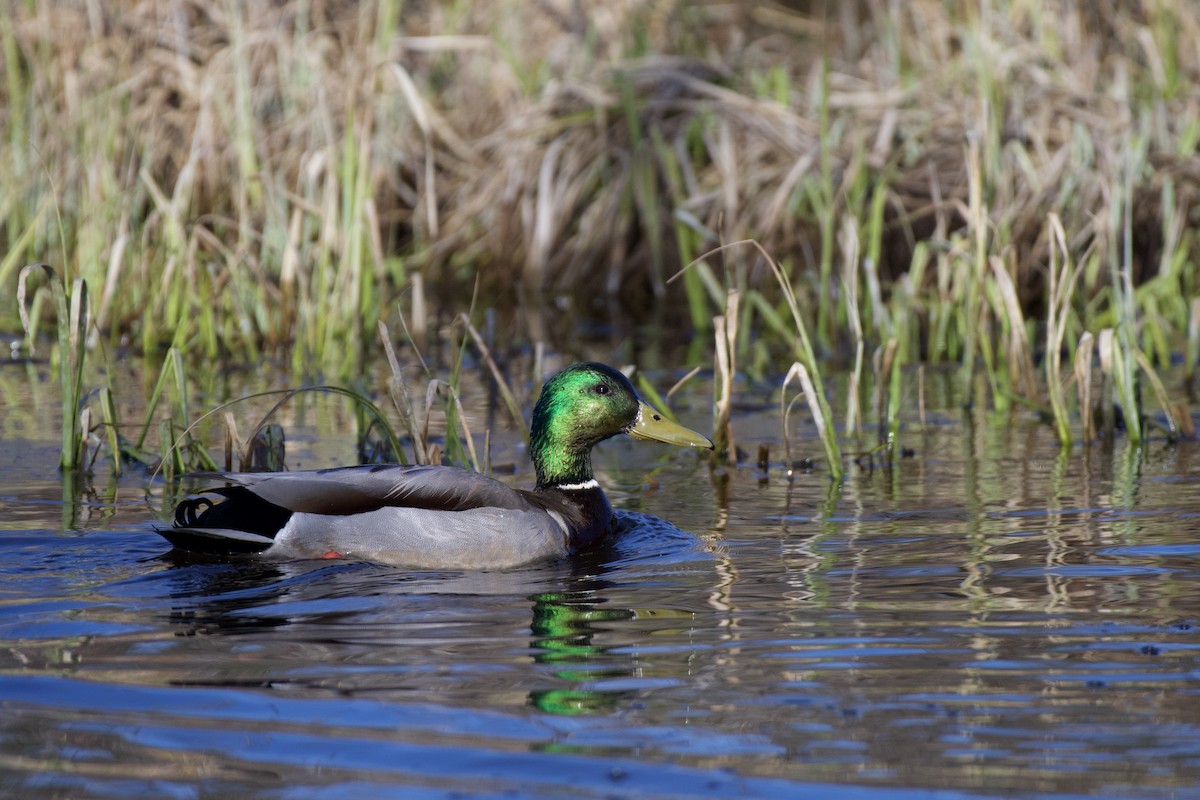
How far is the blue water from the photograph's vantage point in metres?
3.19

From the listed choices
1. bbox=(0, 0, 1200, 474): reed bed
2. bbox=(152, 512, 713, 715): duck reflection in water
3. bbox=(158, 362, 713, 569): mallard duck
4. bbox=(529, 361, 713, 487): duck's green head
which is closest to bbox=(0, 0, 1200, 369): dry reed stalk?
bbox=(0, 0, 1200, 474): reed bed

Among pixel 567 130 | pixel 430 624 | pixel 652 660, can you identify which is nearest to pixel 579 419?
pixel 430 624

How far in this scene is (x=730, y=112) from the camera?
440 inches

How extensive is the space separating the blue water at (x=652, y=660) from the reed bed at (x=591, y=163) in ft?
8.45

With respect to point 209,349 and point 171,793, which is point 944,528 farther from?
point 209,349

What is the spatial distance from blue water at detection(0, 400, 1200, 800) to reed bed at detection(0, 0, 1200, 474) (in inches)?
101

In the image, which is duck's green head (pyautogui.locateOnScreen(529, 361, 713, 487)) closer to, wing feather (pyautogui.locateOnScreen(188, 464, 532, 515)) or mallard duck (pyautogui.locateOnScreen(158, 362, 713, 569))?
mallard duck (pyautogui.locateOnScreen(158, 362, 713, 569))

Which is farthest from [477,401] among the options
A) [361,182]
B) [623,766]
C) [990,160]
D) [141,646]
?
[623,766]

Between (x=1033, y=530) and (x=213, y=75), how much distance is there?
6.44 meters

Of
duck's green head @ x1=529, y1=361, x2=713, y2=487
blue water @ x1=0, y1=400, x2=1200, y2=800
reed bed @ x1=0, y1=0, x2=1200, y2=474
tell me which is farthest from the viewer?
reed bed @ x1=0, y1=0, x2=1200, y2=474

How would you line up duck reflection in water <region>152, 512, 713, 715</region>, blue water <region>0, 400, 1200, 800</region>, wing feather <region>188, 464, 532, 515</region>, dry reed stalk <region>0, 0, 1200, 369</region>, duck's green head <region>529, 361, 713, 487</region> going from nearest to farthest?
blue water <region>0, 400, 1200, 800</region> < duck reflection in water <region>152, 512, 713, 715</region> < wing feather <region>188, 464, 532, 515</region> < duck's green head <region>529, 361, 713, 487</region> < dry reed stalk <region>0, 0, 1200, 369</region>

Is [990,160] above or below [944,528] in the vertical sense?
above

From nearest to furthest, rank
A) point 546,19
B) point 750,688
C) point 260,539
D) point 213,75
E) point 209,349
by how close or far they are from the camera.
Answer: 1. point 750,688
2. point 260,539
3. point 209,349
4. point 213,75
5. point 546,19

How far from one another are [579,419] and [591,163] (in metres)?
5.85
